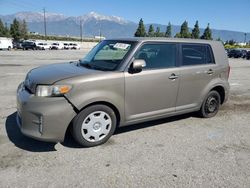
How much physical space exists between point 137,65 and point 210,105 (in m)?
2.46

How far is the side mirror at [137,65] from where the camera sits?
14.5 ft

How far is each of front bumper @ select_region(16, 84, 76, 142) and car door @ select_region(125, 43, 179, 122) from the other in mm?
1089

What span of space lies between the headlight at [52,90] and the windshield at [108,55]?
0.86 m

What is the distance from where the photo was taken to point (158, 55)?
4996 mm

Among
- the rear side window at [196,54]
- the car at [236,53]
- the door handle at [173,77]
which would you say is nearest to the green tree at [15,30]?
the car at [236,53]

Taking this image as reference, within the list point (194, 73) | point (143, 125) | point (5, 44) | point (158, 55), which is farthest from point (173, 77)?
point (5, 44)

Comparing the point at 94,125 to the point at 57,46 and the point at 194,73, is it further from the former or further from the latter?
the point at 57,46

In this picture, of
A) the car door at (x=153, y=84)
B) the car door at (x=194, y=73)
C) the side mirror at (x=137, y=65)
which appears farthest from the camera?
the car door at (x=194, y=73)

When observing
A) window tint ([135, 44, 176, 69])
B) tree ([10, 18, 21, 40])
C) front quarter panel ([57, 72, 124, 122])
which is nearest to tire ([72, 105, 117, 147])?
front quarter panel ([57, 72, 124, 122])

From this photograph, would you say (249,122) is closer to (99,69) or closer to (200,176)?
(200,176)

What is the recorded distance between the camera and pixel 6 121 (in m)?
5.48

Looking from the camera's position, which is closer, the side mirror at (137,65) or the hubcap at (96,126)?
the hubcap at (96,126)

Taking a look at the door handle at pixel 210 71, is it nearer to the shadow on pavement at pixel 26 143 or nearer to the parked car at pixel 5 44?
the shadow on pavement at pixel 26 143

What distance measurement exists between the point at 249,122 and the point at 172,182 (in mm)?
3401
